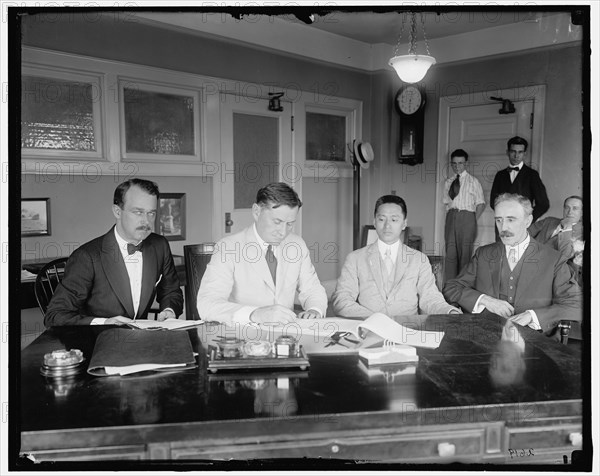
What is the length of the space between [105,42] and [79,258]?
179cm

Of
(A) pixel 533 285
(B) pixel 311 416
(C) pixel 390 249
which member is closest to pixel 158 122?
(C) pixel 390 249

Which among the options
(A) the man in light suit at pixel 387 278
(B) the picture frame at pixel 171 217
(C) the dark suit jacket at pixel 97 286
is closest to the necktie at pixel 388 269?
(A) the man in light suit at pixel 387 278

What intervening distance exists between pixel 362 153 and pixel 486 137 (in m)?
1.04

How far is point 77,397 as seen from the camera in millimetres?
1238

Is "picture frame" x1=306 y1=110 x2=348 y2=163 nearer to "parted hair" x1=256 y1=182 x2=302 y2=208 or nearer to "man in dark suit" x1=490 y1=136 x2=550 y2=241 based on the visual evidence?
"man in dark suit" x1=490 y1=136 x2=550 y2=241

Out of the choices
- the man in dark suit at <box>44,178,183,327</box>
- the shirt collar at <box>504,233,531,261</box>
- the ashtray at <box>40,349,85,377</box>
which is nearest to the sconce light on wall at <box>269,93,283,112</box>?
the man in dark suit at <box>44,178,183,327</box>

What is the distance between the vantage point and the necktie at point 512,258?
2.41 m

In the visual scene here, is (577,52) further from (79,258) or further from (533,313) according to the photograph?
(79,258)

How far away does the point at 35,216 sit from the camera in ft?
10.2

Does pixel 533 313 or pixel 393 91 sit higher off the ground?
pixel 393 91

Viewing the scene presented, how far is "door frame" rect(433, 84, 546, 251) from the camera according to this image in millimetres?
4184

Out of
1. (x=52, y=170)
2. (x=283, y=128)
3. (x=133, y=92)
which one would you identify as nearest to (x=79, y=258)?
(x=52, y=170)

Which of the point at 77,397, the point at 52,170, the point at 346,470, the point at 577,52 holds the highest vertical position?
the point at 577,52

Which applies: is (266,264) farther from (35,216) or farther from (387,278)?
(35,216)
